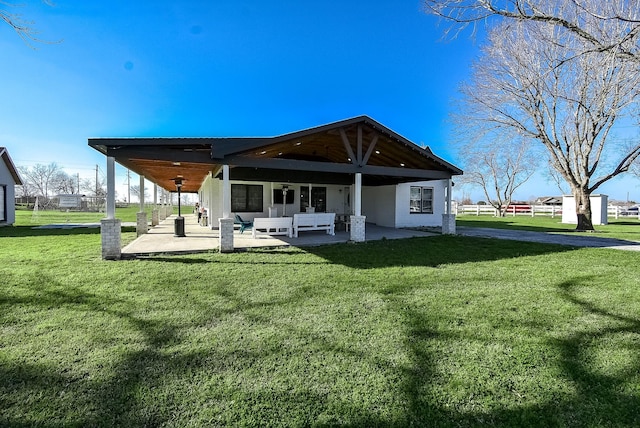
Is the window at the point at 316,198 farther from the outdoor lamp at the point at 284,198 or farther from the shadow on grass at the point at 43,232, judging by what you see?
the shadow on grass at the point at 43,232

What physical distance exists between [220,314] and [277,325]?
85cm

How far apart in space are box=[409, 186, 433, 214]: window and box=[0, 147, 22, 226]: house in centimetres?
2154

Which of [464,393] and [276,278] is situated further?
[276,278]

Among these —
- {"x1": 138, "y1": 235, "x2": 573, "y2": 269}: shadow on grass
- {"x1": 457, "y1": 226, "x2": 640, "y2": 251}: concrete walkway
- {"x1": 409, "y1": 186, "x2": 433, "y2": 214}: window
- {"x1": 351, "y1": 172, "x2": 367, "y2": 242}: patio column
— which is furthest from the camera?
{"x1": 409, "y1": 186, "x2": 433, "y2": 214}: window

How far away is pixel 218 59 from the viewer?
14.1 m

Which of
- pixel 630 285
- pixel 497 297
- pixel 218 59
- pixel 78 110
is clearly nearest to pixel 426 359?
pixel 497 297

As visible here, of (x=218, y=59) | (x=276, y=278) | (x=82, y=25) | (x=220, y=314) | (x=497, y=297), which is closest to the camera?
(x=220, y=314)

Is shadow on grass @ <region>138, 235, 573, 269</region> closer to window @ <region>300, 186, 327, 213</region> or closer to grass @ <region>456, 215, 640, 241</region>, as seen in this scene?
window @ <region>300, 186, 327, 213</region>

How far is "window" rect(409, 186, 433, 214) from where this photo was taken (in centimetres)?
1625

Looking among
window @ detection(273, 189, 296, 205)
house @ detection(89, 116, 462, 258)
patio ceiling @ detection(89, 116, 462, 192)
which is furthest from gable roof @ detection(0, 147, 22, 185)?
window @ detection(273, 189, 296, 205)

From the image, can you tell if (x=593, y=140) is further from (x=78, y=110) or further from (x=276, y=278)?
(x=78, y=110)

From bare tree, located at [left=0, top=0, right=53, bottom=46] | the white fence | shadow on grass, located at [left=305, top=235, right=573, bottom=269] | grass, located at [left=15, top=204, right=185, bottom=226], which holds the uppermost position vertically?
bare tree, located at [left=0, top=0, right=53, bottom=46]

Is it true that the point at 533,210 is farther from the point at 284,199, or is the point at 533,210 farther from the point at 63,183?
the point at 63,183

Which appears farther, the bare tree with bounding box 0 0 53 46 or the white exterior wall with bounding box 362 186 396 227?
the white exterior wall with bounding box 362 186 396 227
